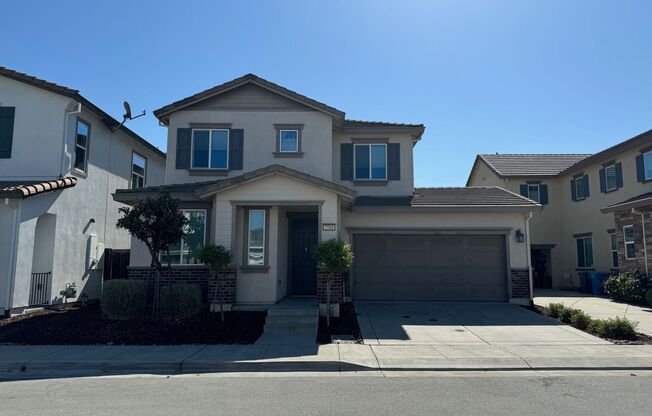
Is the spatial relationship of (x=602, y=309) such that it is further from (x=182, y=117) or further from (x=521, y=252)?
(x=182, y=117)

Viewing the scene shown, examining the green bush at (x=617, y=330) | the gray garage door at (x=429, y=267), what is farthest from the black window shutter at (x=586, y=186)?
the green bush at (x=617, y=330)

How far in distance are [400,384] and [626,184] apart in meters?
16.5

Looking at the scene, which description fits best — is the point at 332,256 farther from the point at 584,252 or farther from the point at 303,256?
the point at 584,252

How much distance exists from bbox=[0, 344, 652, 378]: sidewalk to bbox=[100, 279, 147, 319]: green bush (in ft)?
7.07

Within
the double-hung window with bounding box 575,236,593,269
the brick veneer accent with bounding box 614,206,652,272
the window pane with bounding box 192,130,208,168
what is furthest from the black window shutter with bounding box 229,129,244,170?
the double-hung window with bounding box 575,236,593,269

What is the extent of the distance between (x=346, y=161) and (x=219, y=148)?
433cm

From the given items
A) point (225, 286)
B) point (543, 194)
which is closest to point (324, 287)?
point (225, 286)

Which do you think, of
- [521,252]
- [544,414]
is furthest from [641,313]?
[544,414]

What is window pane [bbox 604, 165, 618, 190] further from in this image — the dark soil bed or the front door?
the dark soil bed

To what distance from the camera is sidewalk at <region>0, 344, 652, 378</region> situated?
24.6ft

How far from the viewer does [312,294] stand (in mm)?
13922

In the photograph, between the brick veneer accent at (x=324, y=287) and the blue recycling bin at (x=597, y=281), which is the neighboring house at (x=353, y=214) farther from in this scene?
the blue recycling bin at (x=597, y=281)

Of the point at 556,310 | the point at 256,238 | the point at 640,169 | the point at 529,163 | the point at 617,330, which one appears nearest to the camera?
the point at 617,330

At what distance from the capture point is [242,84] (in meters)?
14.7
